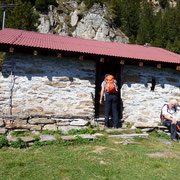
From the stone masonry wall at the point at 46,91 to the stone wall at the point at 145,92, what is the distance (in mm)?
1472

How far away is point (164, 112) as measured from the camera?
620cm

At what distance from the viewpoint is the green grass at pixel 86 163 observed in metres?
2.94

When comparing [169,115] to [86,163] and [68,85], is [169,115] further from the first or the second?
[86,163]

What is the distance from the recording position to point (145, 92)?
23.8 feet

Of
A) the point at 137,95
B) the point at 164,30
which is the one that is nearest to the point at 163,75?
the point at 137,95

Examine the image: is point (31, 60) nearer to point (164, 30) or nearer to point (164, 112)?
point (164, 112)

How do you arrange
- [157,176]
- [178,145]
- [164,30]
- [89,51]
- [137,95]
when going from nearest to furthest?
[157,176], [178,145], [89,51], [137,95], [164,30]

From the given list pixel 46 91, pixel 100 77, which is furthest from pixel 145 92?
pixel 46 91

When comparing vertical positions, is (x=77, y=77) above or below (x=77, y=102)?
above

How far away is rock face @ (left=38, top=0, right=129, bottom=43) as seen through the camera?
107 ft

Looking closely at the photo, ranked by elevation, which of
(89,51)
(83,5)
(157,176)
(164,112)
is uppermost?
(83,5)

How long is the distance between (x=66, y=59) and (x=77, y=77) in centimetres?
82

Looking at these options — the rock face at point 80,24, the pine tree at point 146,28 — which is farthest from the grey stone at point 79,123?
the pine tree at point 146,28

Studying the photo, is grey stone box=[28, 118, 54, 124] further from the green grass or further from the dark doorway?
the dark doorway
